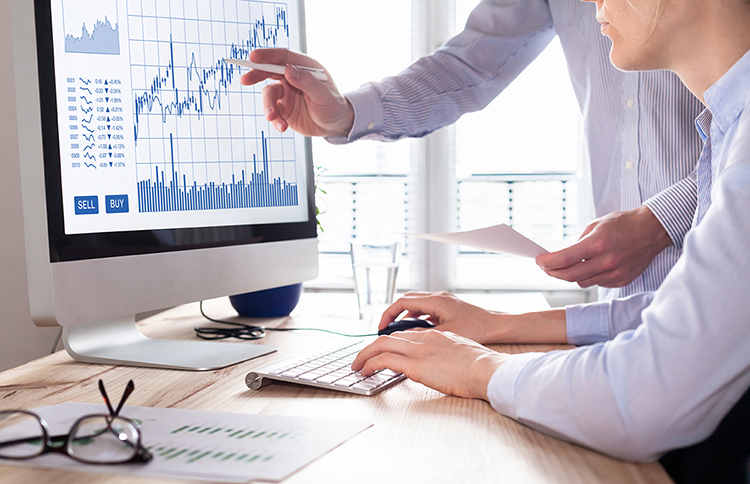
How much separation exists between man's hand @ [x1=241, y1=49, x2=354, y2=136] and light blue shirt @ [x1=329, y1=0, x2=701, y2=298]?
60 millimetres

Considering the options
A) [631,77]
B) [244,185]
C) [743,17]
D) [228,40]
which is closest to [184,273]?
[244,185]

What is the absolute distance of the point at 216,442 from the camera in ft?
1.76

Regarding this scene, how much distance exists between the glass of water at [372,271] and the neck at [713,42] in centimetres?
67

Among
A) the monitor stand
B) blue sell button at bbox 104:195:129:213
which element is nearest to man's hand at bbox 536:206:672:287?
the monitor stand

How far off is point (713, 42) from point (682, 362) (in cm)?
50

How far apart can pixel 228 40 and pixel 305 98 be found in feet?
0.73

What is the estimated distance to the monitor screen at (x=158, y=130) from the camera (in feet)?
2.61

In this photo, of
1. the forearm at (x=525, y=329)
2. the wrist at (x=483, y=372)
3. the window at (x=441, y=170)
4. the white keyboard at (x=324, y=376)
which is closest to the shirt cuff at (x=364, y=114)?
the forearm at (x=525, y=329)

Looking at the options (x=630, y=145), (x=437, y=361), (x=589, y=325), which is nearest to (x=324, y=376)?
(x=437, y=361)

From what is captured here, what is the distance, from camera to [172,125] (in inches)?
36.6

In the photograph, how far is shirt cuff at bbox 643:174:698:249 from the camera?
3.41 feet

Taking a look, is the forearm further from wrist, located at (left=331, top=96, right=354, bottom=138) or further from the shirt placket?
wrist, located at (left=331, top=96, right=354, bottom=138)

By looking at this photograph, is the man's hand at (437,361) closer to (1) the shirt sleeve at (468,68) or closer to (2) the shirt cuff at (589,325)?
(2) the shirt cuff at (589,325)

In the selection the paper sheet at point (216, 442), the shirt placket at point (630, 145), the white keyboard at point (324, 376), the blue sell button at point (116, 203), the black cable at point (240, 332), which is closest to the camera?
the paper sheet at point (216, 442)
